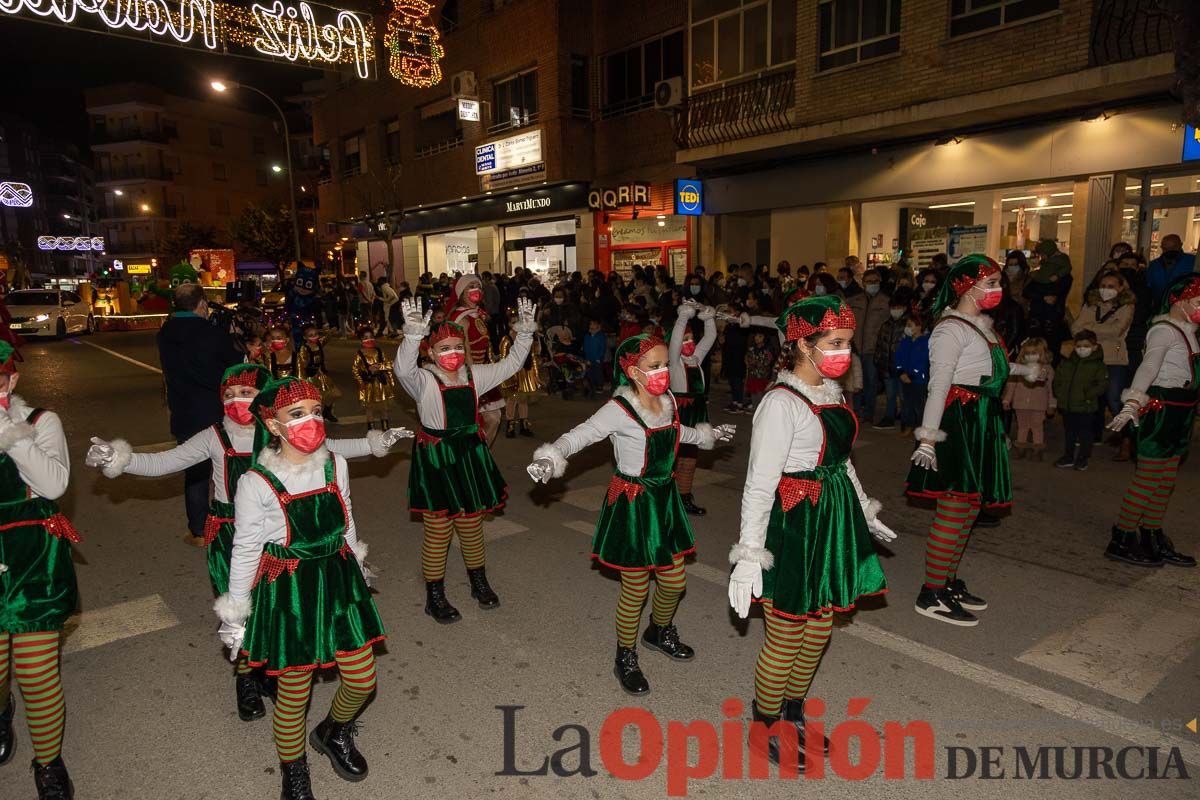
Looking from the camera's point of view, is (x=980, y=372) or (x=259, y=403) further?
(x=980, y=372)

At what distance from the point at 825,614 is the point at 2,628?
3546 mm

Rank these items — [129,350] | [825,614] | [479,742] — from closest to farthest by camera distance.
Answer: [825,614]
[479,742]
[129,350]

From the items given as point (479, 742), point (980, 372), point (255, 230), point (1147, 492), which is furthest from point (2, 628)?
point (255, 230)

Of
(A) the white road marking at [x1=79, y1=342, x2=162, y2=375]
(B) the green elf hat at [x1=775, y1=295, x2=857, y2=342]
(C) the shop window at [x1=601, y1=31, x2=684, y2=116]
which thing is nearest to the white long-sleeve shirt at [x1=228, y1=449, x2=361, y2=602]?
(B) the green elf hat at [x1=775, y1=295, x2=857, y2=342]

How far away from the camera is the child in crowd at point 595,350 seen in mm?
13844

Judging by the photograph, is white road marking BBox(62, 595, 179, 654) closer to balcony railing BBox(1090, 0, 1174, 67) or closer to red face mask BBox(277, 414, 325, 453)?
red face mask BBox(277, 414, 325, 453)

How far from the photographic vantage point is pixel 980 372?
4.65 metres

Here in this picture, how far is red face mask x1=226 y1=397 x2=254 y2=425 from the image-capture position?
3.95 metres

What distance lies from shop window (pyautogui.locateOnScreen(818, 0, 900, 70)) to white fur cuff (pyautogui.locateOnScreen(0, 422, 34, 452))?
589 inches

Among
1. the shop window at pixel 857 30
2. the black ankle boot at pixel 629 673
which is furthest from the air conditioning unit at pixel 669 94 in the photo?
the black ankle boot at pixel 629 673

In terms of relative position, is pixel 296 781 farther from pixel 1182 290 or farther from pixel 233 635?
pixel 1182 290

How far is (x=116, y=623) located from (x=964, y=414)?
578 centimetres

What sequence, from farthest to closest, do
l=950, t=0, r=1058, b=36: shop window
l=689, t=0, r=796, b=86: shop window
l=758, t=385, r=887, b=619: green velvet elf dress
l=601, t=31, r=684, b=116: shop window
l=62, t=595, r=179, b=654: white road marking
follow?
l=601, t=31, r=684, b=116: shop window → l=689, t=0, r=796, b=86: shop window → l=950, t=0, r=1058, b=36: shop window → l=62, t=595, r=179, b=654: white road marking → l=758, t=385, r=887, b=619: green velvet elf dress

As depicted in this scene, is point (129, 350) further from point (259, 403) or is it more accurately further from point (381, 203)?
point (259, 403)
